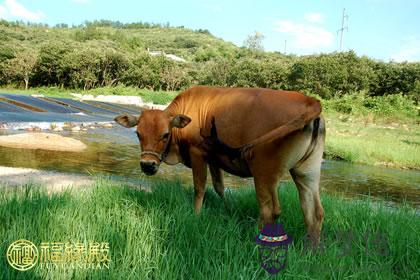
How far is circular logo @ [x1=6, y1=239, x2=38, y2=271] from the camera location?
3449mm

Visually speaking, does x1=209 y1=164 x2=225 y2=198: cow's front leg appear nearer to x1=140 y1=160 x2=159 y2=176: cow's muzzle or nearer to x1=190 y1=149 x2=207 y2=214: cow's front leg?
x1=190 y1=149 x2=207 y2=214: cow's front leg

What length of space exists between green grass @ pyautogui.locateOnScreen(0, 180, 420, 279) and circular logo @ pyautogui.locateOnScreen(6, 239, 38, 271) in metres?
0.07

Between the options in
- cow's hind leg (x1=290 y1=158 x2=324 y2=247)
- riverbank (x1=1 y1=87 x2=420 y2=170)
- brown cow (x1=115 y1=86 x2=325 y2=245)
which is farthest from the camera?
riverbank (x1=1 y1=87 x2=420 y2=170)

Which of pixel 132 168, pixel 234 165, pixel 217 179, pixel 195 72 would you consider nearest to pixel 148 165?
pixel 234 165

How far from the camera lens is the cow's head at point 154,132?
17.4 feet

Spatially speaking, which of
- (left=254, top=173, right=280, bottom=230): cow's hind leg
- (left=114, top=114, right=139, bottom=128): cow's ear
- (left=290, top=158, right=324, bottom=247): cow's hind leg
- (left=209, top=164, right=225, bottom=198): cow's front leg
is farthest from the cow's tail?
(left=114, top=114, right=139, bottom=128): cow's ear

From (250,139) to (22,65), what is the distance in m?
64.4

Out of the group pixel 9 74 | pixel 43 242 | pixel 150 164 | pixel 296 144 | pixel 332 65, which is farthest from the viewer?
pixel 9 74

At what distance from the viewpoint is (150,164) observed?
5.25 meters

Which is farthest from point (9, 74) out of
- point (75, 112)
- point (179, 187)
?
point (179, 187)

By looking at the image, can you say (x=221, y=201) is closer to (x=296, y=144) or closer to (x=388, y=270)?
(x=296, y=144)

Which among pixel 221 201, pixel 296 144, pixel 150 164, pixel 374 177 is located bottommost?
pixel 374 177

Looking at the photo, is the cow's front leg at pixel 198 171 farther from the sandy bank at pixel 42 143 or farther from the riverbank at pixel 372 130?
the riverbank at pixel 372 130

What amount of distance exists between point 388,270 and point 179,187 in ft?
11.0
